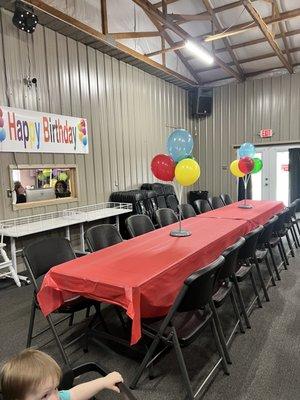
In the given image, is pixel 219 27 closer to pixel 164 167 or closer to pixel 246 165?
pixel 246 165

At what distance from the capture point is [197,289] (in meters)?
1.70

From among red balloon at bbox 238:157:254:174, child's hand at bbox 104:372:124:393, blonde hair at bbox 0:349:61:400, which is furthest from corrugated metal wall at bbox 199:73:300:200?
blonde hair at bbox 0:349:61:400

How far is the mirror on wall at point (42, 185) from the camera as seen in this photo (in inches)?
166

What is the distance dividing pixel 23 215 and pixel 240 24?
5.63 meters

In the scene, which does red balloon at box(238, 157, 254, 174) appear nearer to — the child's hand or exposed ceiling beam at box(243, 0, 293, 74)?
exposed ceiling beam at box(243, 0, 293, 74)

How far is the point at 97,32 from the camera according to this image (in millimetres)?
4855

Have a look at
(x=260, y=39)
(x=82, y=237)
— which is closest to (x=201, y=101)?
(x=260, y=39)

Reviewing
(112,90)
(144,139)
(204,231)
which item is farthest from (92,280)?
(144,139)

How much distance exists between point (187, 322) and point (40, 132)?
11.8 ft

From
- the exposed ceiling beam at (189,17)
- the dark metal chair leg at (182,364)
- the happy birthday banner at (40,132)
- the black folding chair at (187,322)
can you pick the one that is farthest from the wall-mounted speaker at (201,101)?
the dark metal chair leg at (182,364)

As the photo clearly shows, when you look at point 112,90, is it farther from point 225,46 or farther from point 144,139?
point 225,46

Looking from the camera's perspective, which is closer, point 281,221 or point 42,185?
point 281,221

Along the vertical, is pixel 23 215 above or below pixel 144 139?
below

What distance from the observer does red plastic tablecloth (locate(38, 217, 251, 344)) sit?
69.7 inches
